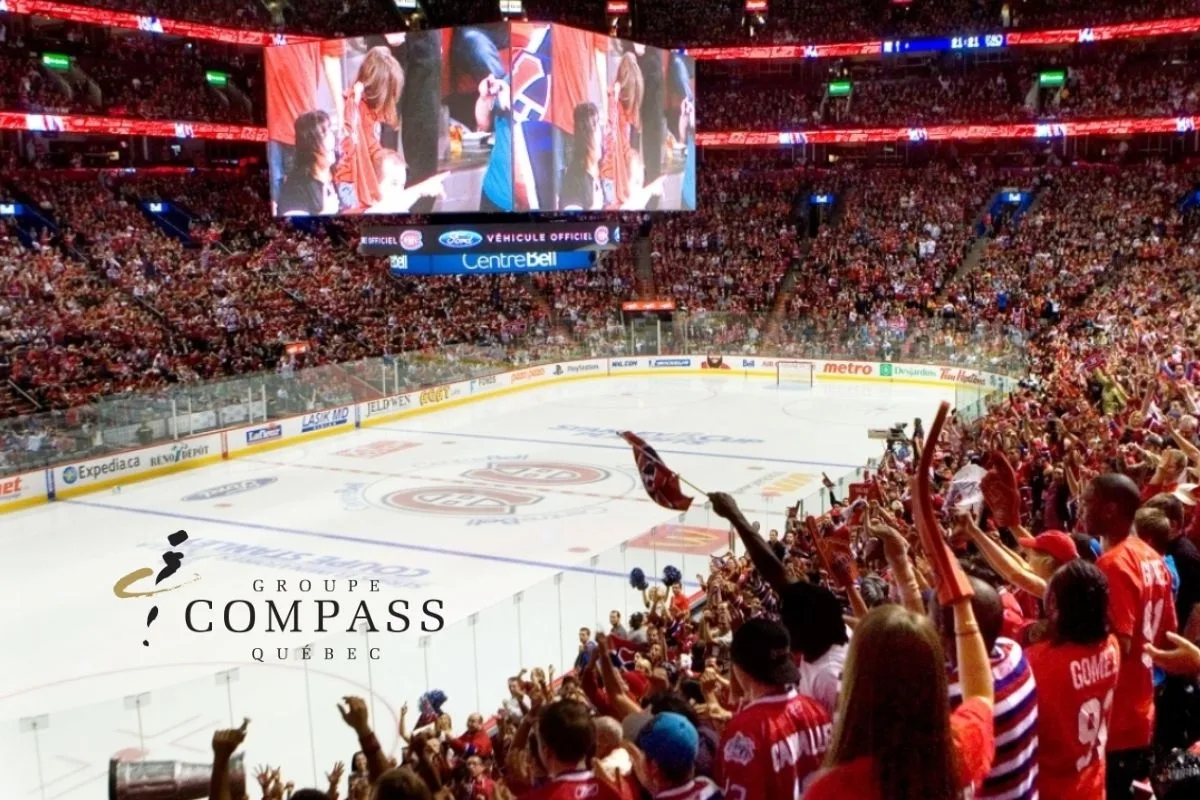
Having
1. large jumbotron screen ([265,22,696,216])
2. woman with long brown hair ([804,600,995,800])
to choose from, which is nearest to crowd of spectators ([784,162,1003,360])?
large jumbotron screen ([265,22,696,216])

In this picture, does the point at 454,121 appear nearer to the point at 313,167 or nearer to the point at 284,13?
the point at 313,167

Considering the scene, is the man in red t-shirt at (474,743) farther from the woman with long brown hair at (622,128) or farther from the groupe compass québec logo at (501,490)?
the woman with long brown hair at (622,128)

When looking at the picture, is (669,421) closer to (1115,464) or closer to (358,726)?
(1115,464)

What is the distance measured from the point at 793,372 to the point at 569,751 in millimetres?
30011

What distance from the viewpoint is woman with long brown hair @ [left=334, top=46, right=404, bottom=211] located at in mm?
26125

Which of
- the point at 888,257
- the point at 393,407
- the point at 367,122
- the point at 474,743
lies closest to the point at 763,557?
the point at 474,743

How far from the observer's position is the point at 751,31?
45.5m

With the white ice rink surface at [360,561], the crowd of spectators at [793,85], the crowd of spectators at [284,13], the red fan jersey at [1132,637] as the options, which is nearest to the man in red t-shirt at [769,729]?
the red fan jersey at [1132,637]

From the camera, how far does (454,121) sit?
84.8 ft

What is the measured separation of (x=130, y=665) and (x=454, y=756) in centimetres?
690

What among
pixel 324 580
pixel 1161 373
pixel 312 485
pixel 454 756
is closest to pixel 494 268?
pixel 312 485

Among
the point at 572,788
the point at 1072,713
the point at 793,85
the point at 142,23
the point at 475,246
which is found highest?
the point at 142,23

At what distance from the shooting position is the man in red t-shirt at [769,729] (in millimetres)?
2961

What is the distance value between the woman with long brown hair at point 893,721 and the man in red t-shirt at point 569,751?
915 millimetres
